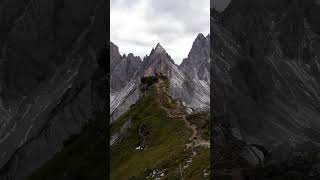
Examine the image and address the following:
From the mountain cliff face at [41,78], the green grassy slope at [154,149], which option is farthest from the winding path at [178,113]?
the mountain cliff face at [41,78]

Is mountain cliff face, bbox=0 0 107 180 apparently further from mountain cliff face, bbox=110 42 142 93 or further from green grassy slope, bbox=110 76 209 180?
mountain cliff face, bbox=110 42 142 93

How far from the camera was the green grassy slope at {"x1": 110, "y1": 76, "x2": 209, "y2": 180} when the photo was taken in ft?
123

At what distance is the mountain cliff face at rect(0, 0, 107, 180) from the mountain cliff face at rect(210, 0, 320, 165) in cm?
312

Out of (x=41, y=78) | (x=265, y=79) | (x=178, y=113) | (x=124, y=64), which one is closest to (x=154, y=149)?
(x=178, y=113)

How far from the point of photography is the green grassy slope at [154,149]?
37.5m

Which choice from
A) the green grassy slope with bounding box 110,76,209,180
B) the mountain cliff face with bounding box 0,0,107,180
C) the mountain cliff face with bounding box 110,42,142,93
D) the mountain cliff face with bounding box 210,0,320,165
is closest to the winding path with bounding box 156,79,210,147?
the green grassy slope with bounding box 110,76,209,180

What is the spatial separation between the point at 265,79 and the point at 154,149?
38.8m

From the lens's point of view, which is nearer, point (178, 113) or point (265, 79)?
point (265, 79)

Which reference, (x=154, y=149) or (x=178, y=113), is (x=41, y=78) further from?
(x=178, y=113)

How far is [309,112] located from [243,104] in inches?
68.0

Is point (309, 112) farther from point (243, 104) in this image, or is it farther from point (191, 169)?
point (191, 169)

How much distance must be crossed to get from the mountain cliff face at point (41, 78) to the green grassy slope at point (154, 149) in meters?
20.7

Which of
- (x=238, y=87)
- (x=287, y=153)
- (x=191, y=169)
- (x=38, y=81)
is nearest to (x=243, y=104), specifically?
(x=238, y=87)

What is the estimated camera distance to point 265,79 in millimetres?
12797
